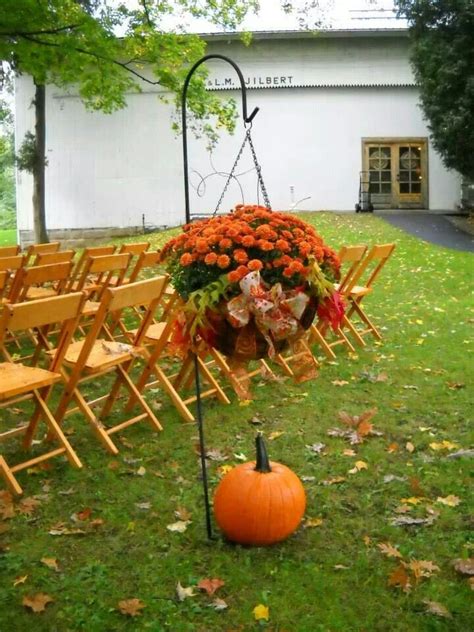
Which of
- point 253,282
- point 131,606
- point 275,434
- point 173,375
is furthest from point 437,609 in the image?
point 173,375

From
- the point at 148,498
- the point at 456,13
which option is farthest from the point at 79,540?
the point at 456,13

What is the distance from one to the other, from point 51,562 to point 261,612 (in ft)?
3.35

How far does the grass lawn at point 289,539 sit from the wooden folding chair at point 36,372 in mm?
136

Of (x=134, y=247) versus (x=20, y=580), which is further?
(x=134, y=247)

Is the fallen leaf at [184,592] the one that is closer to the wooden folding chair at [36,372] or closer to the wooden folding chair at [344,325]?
the wooden folding chair at [36,372]

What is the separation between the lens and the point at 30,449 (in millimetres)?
4629

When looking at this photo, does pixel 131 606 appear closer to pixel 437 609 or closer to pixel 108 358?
pixel 437 609

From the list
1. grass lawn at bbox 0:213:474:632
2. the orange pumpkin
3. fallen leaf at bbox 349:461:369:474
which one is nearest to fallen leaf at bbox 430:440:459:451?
grass lawn at bbox 0:213:474:632

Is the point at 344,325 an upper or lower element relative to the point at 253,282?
lower

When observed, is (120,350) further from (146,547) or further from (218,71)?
(218,71)

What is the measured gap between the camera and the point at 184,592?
3061 millimetres

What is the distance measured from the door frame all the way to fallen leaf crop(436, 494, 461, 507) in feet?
67.3

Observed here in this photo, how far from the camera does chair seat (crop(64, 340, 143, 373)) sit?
15.2ft

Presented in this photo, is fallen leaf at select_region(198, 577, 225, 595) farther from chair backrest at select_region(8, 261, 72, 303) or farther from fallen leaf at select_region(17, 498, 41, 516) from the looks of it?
chair backrest at select_region(8, 261, 72, 303)
